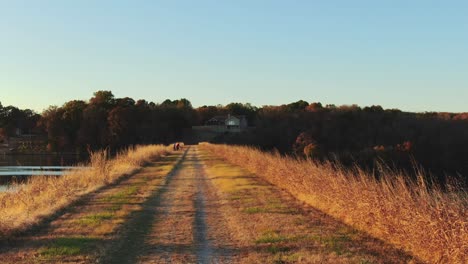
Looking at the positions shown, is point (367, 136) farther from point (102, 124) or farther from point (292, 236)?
point (292, 236)

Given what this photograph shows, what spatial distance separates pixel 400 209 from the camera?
9.23m

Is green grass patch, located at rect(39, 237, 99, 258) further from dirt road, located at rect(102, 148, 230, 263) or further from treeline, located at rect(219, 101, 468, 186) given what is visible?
treeline, located at rect(219, 101, 468, 186)

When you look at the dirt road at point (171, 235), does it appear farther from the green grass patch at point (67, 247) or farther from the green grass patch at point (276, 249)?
the green grass patch at point (276, 249)

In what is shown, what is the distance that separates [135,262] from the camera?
8125 mm

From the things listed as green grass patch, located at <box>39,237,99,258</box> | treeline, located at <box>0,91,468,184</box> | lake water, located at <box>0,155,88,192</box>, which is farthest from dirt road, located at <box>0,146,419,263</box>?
treeline, located at <box>0,91,468,184</box>

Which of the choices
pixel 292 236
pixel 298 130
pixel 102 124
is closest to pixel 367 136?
pixel 298 130

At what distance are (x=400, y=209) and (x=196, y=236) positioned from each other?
4.08 m

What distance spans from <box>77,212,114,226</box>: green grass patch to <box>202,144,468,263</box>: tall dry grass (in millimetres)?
5780

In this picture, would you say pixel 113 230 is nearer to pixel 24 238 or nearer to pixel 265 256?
pixel 24 238

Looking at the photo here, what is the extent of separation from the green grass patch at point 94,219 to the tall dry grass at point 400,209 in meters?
5.78

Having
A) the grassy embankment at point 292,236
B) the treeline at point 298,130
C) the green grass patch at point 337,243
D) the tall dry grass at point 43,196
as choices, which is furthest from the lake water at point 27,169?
the treeline at point 298,130

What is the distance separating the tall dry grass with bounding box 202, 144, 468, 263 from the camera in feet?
24.6

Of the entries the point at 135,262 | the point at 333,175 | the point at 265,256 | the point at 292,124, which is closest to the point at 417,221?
the point at 265,256

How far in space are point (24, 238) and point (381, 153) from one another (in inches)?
2296
